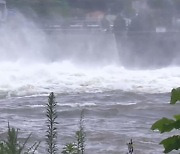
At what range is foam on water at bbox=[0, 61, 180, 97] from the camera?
69.3 feet

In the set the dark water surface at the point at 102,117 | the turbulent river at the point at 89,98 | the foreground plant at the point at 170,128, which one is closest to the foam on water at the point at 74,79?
the turbulent river at the point at 89,98

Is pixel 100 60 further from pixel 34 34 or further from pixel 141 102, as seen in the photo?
pixel 141 102

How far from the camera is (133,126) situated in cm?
1351

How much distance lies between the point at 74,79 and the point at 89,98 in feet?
18.0

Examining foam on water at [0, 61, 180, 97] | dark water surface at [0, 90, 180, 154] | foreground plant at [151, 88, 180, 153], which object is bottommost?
A: foreground plant at [151, 88, 180, 153]

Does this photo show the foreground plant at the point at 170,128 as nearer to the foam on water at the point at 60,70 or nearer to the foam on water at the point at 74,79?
the foam on water at the point at 60,70

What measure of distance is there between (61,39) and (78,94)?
43.0ft

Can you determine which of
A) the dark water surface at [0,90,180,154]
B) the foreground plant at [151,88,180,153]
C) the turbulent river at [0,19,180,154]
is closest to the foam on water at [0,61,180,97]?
the turbulent river at [0,19,180,154]

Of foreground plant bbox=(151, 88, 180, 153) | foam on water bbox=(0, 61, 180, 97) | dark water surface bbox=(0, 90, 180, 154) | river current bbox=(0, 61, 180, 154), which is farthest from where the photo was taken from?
foam on water bbox=(0, 61, 180, 97)

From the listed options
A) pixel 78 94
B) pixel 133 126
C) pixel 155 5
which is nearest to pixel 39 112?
pixel 133 126

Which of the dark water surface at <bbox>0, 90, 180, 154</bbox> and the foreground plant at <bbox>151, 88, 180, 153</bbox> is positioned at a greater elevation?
the dark water surface at <bbox>0, 90, 180, 154</bbox>

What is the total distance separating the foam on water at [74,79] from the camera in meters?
21.1

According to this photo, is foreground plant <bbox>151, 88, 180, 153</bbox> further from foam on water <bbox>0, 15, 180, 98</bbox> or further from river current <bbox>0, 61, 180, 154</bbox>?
foam on water <bbox>0, 15, 180, 98</bbox>

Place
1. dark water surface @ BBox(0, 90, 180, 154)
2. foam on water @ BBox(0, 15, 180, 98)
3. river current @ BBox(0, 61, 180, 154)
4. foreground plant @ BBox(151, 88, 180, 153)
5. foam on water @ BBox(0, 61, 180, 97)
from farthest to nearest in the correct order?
1. foam on water @ BBox(0, 15, 180, 98)
2. foam on water @ BBox(0, 61, 180, 97)
3. river current @ BBox(0, 61, 180, 154)
4. dark water surface @ BBox(0, 90, 180, 154)
5. foreground plant @ BBox(151, 88, 180, 153)
